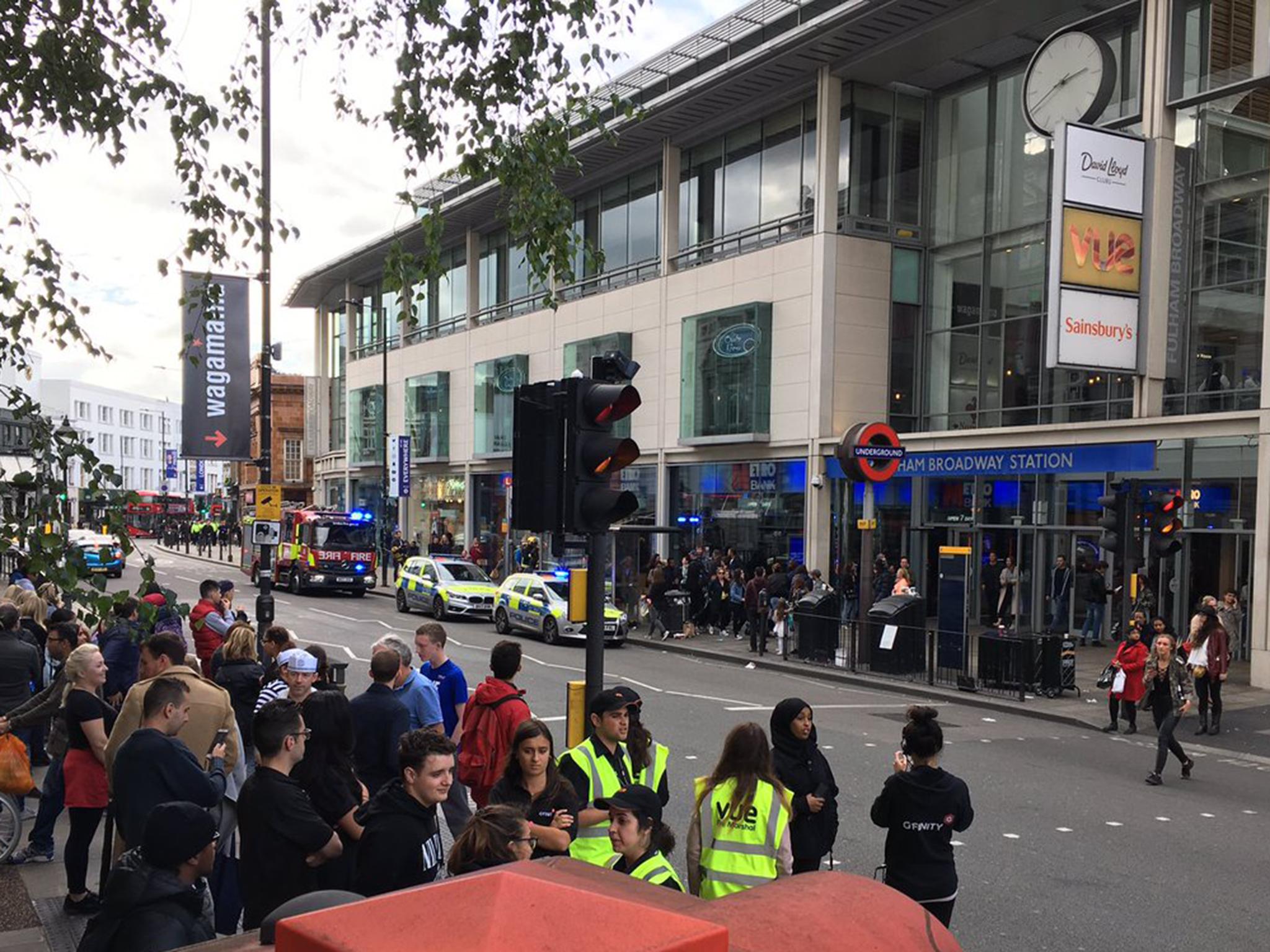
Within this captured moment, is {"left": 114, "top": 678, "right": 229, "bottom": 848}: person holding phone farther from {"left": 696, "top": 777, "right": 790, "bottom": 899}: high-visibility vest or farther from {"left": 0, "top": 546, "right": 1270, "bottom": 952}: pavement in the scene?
{"left": 696, "top": 777, "right": 790, "bottom": 899}: high-visibility vest

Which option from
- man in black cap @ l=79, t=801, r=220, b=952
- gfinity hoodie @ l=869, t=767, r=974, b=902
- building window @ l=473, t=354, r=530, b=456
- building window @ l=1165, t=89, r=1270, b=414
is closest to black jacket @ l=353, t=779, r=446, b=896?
man in black cap @ l=79, t=801, r=220, b=952

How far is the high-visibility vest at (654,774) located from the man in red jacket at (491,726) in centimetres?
108

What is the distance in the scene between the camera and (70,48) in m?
6.31

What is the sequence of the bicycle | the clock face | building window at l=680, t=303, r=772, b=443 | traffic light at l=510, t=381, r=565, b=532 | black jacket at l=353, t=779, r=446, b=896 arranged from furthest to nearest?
building window at l=680, t=303, r=772, b=443
the clock face
the bicycle
traffic light at l=510, t=381, r=565, b=532
black jacket at l=353, t=779, r=446, b=896

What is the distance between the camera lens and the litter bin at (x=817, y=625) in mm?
20172

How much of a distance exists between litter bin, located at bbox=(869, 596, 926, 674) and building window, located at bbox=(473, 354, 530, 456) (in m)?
22.7

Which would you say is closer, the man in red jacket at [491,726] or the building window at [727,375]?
the man in red jacket at [491,726]

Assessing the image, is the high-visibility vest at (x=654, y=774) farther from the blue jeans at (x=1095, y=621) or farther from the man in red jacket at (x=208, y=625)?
the blue jeans at (x=1095, y=621)

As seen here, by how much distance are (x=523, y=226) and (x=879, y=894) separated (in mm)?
→ 5989

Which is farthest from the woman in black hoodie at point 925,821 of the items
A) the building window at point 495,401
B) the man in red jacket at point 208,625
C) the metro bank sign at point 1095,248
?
the building window at point 495,401

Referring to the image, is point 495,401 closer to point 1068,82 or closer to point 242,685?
point 1068,82

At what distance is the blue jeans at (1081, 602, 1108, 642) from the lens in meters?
22.9

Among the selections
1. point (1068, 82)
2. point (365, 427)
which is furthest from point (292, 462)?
point (1068, 82)

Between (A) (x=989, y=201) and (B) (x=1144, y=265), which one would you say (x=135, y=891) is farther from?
(A) (x=989, y=201)
